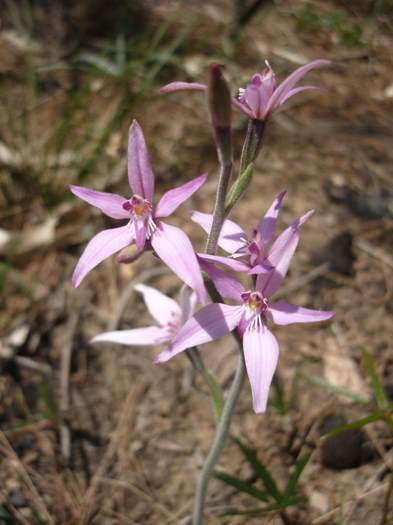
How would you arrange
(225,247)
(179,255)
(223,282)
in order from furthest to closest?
(225,247)
(223,282)
(179,255)

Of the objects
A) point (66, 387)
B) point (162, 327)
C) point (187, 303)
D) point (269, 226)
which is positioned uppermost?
point (269, 226)

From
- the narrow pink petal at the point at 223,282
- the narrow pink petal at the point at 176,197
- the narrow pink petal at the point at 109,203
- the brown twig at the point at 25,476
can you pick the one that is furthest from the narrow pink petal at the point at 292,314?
the brown twig at the point at 25,476

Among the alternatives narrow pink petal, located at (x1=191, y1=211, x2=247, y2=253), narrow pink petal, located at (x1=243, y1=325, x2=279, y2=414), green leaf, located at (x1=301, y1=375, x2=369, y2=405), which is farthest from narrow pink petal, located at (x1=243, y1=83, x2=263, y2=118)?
green leaf, located at (x1=301, y1=375, x2=369, y2=405)

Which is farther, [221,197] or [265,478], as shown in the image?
[265,478]

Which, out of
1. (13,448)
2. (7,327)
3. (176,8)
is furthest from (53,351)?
(176,8)

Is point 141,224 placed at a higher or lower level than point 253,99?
lower

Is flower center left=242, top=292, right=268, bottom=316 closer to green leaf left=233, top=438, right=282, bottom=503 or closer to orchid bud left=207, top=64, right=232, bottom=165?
orchid bud left=207, top=64, right=232, bottom=165

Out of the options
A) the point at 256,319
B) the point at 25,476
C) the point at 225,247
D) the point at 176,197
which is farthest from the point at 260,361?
the point at 25,476

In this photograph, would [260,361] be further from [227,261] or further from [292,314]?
[227,261]
